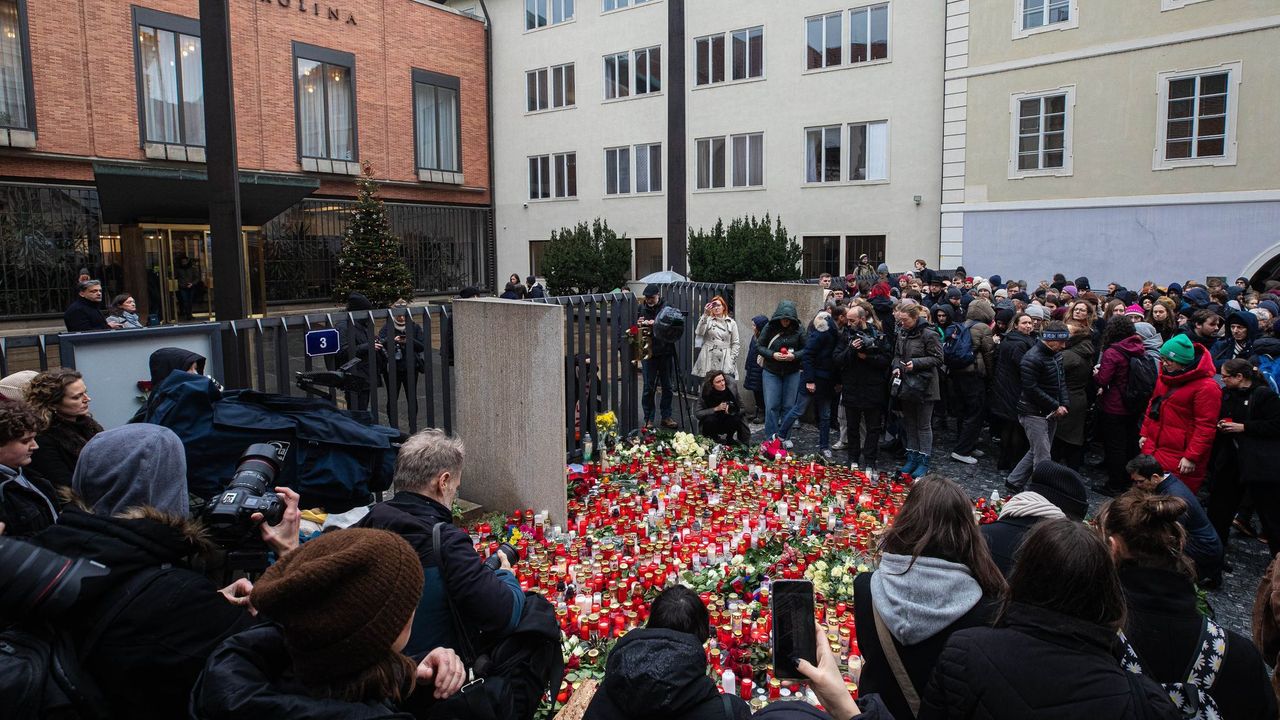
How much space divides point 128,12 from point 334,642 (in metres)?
25.1

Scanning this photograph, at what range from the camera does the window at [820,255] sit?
79.3 feet

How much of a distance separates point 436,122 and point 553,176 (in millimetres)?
4723

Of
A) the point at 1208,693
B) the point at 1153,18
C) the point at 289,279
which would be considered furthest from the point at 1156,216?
the point at 289,279

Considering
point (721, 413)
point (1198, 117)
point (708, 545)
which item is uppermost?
point (1198, 117)

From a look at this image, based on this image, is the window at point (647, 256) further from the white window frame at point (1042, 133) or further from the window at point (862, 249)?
the white window frame at point (1042, 133)

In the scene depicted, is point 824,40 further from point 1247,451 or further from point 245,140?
point 1247,451

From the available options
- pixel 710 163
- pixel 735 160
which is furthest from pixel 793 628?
pixel 710 163

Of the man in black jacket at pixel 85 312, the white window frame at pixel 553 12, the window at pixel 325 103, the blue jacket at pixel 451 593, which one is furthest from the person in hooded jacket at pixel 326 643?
the white window frame at pixel 553 12

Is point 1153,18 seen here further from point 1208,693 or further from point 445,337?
point 1208,693

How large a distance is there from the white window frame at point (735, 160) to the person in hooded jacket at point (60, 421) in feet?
76.5

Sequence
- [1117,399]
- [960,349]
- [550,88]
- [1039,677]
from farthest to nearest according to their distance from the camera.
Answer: [550,88], [960,349], [1117,399], [1039,677]

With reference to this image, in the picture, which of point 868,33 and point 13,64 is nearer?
point 13,64

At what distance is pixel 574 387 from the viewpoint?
7.78 meters

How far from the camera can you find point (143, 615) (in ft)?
7.14
